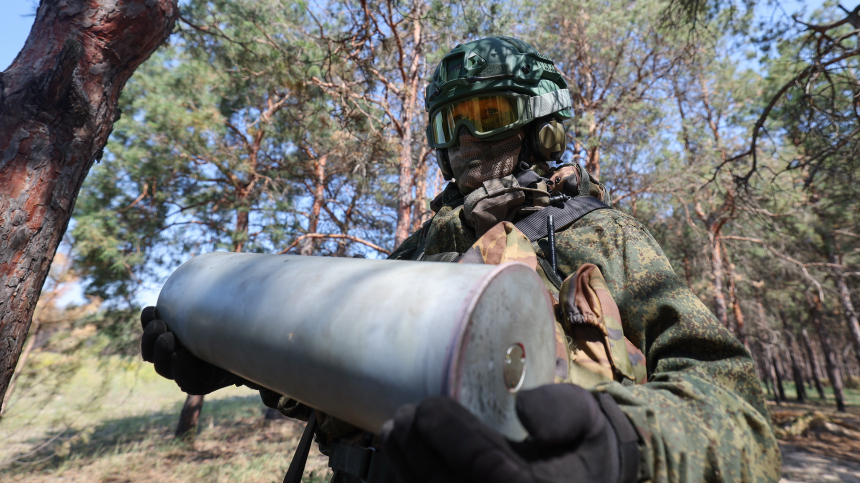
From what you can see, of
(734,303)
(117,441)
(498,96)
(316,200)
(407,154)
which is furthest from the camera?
(734,303)

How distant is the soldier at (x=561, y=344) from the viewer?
754 mm

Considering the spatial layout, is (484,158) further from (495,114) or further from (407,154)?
(407,154)

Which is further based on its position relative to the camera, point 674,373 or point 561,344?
point 561,344

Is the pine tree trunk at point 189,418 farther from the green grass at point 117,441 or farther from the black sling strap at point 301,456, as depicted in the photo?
the black sling strap at point 301,456

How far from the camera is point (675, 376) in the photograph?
1.05m

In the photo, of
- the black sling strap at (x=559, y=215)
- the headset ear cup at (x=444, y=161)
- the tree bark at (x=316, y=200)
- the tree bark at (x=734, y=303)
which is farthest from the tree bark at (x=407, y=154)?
the tree bark at (x=734, y=303)

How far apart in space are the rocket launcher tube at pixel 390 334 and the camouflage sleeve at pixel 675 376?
0.26m

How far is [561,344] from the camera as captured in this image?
1185 mm

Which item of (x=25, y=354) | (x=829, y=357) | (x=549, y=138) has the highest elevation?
(x=549, y=138)

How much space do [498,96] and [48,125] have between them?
2294 millimetres

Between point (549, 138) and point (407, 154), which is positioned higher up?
point (407, 154)

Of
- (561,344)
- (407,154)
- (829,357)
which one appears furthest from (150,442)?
(829,357)

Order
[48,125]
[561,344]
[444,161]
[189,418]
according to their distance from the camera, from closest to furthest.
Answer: [561,344] < [48,125] < [444,161] < [189,418]

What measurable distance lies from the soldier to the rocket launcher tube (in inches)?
2.5
